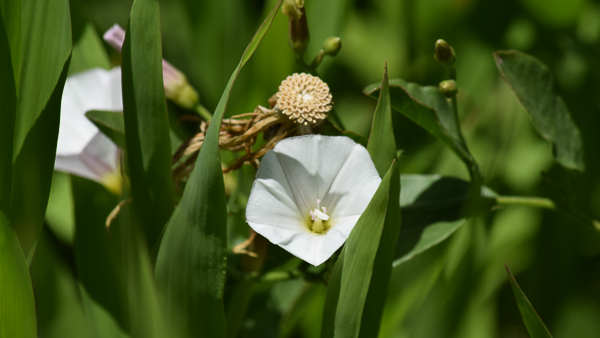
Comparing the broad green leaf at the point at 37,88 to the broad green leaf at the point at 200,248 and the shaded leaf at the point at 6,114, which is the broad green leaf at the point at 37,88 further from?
the broad green leaf at the point at 200,248

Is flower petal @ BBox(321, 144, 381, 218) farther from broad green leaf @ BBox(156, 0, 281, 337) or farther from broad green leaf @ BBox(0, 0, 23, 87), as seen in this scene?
broad green leaf @ BBox(0, 0, 23, 87)

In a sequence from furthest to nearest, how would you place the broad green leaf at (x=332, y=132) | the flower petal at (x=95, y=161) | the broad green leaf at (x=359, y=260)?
1. the flower petal at (x=95, y=161)
2. the broad green leaf at (x=332, y=132)
3. the broad green leaf at (x=359, y=260)

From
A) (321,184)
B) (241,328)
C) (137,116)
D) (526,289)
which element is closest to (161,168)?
(137,116)

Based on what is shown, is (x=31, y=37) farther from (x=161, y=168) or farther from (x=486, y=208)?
(x=486, y=208)

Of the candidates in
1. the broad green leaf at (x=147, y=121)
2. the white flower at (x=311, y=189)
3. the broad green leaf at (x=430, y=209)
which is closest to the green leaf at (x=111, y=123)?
the broad green leaf at (x=147, y=121)

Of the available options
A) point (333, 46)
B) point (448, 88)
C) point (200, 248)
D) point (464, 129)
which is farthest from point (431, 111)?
point (464, 129)

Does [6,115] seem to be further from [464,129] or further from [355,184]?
[464,129]
